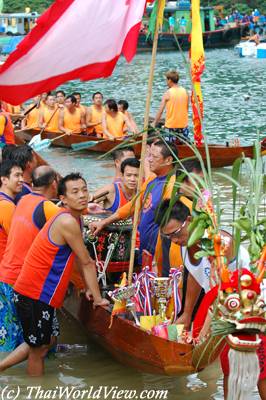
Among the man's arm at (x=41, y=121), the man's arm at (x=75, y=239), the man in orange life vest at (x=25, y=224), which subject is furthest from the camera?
the man's arm at (x=41, y=121)

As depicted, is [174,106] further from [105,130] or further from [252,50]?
[252,50]

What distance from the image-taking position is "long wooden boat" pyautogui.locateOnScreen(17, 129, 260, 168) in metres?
16.2

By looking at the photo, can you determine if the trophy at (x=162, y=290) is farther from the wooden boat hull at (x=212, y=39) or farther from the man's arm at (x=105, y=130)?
the wooden boat hull at (x=212, y=39)

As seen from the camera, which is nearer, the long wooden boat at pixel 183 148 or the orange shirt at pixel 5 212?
the orange shirt at pixel 5 212

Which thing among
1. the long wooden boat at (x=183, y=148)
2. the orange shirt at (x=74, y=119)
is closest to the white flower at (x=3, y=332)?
the long wooden boat at (x=183, y=148)

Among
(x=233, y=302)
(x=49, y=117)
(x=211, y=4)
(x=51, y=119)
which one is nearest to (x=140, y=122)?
(x=49, y=117)

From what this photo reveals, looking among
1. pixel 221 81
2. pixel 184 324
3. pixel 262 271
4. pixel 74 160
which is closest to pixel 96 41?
pixel 184 324

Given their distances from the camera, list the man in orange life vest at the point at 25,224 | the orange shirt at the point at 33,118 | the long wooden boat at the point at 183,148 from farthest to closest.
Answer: the orange shirt at the point at 33,118 < the long wooden boat at the point at 183,148 < the man in orange life vest at the point at 25,224

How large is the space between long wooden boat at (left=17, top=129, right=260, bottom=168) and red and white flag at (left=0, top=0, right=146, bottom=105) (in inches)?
263

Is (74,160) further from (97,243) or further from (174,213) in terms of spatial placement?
(174,213)

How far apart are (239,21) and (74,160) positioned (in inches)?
1795

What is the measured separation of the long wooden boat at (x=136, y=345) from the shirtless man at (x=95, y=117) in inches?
412

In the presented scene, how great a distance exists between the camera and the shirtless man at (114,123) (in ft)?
58.6

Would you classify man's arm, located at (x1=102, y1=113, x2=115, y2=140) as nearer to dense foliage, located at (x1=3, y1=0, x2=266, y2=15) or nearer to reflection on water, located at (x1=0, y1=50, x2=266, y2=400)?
reflection on water, located at (x1=0, y1=50, x2=266, y2=400)
